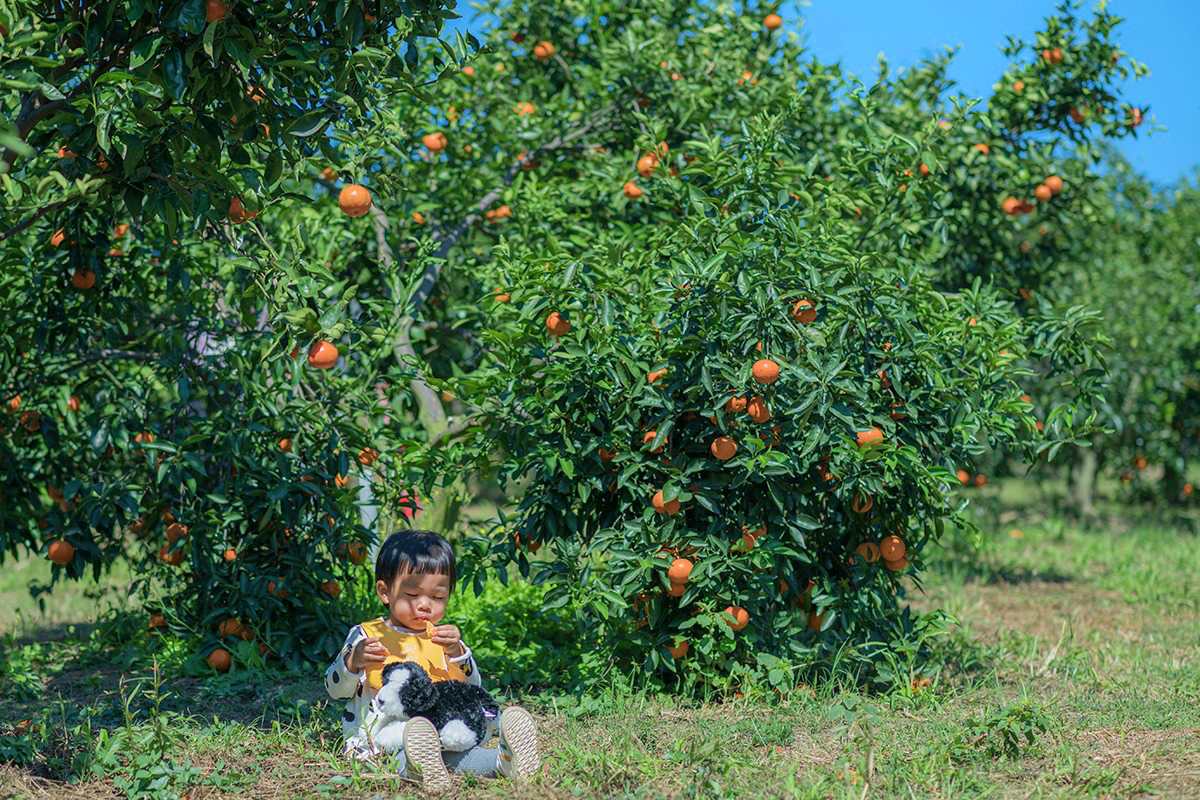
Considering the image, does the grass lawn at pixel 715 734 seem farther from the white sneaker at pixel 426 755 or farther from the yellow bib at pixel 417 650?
the yellow bib at pixel 417 650

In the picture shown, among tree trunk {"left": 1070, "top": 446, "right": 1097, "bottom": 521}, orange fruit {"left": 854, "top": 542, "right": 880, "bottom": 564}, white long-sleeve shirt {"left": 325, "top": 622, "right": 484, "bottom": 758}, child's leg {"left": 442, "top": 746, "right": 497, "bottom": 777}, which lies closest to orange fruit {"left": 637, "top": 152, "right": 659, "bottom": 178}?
orange fruit {"left": 854, "top": 542, "right": 880, "bottom": 564}

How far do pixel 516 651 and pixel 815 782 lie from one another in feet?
6.36

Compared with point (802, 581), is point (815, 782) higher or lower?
lower

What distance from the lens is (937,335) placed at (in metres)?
4.79

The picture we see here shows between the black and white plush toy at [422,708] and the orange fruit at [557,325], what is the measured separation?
53.2 inches

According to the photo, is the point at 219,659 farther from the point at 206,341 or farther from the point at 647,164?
the point at 647,164

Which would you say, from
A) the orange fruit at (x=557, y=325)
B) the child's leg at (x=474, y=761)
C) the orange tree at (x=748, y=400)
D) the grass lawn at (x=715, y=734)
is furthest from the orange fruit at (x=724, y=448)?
the child's leg at (x=474, y=761)

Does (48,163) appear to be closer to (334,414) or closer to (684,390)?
(334,414)

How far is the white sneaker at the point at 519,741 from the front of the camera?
3.62 m

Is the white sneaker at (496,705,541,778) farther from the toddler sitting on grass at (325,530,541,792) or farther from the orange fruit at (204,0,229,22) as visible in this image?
the orange fruit at (204,0,229,22)

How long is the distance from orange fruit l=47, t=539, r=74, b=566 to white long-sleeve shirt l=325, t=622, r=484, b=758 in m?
1.97

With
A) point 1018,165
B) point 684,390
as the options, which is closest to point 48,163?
point 684,390

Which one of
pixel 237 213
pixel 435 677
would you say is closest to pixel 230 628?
pixel 435 677

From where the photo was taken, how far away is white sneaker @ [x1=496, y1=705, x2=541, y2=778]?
362cm
